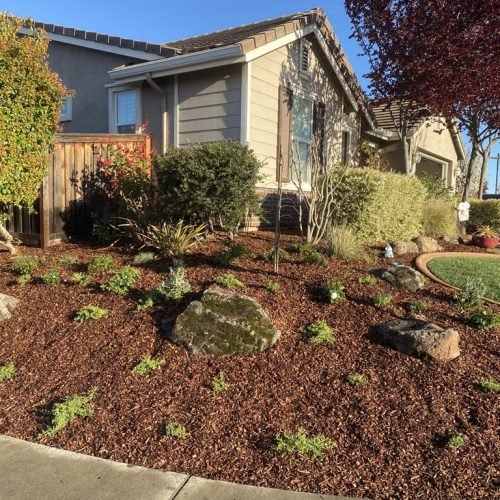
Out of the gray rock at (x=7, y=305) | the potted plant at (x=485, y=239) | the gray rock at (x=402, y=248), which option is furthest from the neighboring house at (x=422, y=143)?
the gray rock at (x=7, y=305)

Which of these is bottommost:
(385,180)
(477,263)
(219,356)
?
(219,356)

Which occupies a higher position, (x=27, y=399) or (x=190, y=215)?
(x=190, y=215)

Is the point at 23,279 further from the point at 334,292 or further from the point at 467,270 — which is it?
the point at 467,270

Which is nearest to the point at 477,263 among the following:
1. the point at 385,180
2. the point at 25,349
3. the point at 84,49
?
the point at 385,180

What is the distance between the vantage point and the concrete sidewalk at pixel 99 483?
8.43ft

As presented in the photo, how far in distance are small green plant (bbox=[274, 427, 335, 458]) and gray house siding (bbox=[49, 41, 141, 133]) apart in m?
9.78

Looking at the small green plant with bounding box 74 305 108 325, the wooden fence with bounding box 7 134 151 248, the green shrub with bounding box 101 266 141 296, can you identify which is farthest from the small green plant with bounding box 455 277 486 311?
the wooden fence with bounding box 7 134 151 248

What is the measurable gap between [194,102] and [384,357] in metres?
7.11

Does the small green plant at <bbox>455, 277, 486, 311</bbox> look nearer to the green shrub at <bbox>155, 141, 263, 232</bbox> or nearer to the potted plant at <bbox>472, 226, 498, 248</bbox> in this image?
the green shrub at <bbox>155, 141, 263, 232</bbox>

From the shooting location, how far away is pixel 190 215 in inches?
268

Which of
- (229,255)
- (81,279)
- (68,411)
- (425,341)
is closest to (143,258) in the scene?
(81,279)

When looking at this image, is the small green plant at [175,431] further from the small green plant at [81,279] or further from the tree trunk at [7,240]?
the tree trunk at [7,240]

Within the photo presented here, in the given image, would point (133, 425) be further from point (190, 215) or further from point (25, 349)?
point (190, 215)

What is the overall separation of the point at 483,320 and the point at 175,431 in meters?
3.06
